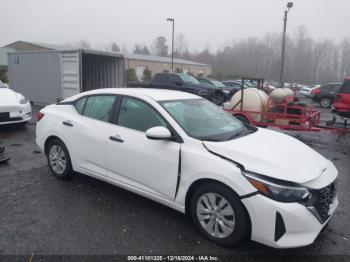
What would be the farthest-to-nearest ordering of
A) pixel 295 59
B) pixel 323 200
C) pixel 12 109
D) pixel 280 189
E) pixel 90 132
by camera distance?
pixel 295 59 → pixel 12 109 → pixel 90 132 → pixel 323 200 → pixel 280 189

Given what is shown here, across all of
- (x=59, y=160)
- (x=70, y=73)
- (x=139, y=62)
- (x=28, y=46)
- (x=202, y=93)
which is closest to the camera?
(x=59, y=160)

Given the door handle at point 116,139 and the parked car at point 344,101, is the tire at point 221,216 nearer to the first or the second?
the door handle at point 116,139

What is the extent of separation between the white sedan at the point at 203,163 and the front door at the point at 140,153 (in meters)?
0.01

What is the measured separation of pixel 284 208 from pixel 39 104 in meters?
13.6

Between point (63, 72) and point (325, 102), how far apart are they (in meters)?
15.9

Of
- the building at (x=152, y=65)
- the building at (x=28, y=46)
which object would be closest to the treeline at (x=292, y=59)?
the building at (x=152, y=65)

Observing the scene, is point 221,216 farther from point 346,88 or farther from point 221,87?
point 221,87

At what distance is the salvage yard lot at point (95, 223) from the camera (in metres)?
3.15

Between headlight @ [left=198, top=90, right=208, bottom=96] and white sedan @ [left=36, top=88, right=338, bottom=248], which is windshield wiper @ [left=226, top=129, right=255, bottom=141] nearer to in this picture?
white sedan @ [left=36, top=88, right=338, bottom=248]

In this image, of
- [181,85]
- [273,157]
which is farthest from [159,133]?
[181,85]

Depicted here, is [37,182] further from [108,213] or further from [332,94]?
[332,94]

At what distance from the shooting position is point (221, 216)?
10.2 feet

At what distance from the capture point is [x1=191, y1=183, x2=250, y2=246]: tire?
117 inches

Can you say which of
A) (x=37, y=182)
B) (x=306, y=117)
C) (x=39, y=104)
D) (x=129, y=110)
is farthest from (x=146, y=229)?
(x=39, y=104)
